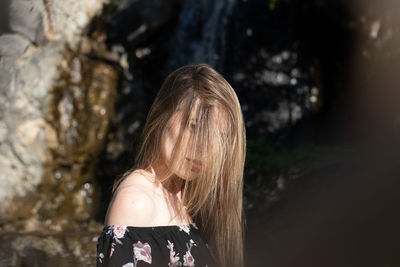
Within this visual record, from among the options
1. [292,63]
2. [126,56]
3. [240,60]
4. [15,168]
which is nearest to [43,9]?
[126,56]

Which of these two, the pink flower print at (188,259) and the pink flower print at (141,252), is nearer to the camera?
the pink flower print at (141,252)

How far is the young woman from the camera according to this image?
67.6 inches

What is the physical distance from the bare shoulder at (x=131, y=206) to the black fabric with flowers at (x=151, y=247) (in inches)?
1.1

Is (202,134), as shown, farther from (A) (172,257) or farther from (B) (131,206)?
(A) (172,257)

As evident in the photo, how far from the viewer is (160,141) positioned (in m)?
1.91

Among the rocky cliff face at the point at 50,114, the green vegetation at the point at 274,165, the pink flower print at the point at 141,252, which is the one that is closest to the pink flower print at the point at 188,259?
the pink flower print at the point at 141,252

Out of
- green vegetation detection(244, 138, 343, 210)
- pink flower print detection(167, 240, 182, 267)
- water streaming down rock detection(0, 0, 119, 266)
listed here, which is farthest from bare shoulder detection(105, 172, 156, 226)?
water streaming down rock detection(0, 0, 119, 266)

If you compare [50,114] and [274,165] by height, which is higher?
[50,114]

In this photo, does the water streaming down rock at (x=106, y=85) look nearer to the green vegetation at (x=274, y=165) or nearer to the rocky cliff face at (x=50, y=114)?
the rocky cliff face at (x=50, y=114)

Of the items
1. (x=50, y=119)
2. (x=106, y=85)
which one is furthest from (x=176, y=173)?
(x=106, y=85)

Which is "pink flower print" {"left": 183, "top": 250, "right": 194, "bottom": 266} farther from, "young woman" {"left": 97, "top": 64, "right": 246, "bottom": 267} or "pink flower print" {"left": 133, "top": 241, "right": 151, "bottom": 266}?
"pink flower print" {"left": 133, "top": 241, "right": 151, "bottom": 266}

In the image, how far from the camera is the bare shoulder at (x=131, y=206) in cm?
171

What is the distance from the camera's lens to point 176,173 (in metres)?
1.94

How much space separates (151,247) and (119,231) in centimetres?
17
